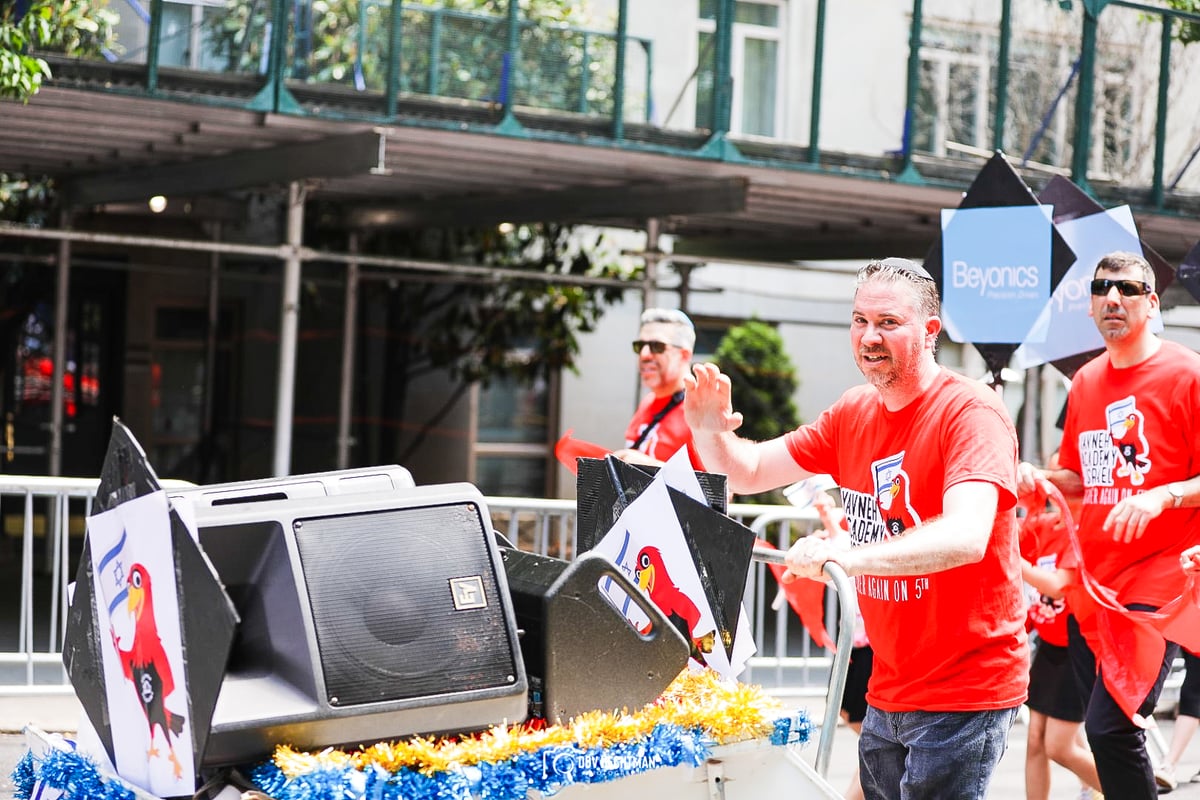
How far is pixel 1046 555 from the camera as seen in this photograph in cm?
605

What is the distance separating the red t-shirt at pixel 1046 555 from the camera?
5824 mm

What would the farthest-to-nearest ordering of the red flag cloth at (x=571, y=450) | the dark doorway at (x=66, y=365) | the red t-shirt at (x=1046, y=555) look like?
the dark doorway at (x=66, y=365)
the red flag cloth at (x=571, y=450)
the red t-shirt at (x=1046, y=555)

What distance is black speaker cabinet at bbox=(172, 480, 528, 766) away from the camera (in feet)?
9.52

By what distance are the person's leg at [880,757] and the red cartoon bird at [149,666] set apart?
180 centimetres

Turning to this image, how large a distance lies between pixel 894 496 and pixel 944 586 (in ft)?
0.82

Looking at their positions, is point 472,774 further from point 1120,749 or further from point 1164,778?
point 1164,778

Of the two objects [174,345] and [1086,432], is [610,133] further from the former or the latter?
[174,345]

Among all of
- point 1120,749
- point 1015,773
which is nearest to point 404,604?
point 1120,749

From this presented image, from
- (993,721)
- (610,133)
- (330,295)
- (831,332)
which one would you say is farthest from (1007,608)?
(831,332)

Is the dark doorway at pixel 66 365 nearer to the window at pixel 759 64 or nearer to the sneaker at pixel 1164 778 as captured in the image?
the window at pixel 759 64

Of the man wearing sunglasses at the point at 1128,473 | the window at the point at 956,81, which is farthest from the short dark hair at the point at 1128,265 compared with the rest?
the window at the point at 956,81

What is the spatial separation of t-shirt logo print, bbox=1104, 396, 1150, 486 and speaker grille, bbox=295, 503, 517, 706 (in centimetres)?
278

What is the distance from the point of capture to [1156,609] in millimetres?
4918

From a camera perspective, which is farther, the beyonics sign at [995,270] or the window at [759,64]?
the window at [759,64]
